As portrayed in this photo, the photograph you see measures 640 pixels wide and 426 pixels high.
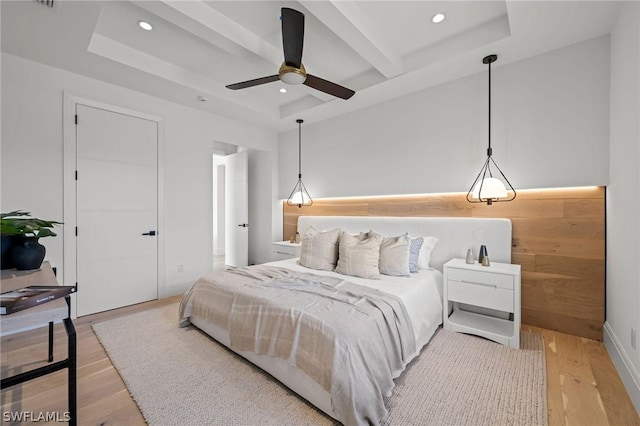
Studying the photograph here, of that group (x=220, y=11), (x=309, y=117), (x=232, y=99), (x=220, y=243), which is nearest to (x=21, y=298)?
(x=220, y=11)

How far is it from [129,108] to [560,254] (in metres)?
5.10

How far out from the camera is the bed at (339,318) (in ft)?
5.10

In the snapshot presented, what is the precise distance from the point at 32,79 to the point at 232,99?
2.00m

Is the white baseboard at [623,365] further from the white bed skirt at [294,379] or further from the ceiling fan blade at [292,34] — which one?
the ceiling fan blade at [292,34]

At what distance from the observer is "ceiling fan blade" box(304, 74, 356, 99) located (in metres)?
2.40

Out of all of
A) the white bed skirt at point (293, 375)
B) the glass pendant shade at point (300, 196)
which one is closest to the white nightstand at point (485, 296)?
the white bed skirt at point (293, 375)

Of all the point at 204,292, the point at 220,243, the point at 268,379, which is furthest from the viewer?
the point at 220,243

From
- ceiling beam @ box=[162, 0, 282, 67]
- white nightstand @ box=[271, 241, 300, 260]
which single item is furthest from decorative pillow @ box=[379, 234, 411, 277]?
ceiling beam @ box=[162, 0, 282, 67]

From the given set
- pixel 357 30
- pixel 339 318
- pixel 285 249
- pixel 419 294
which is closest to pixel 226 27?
pixel 357 30

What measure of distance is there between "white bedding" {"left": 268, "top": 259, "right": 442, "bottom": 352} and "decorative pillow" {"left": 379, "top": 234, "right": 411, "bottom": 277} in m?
0.08

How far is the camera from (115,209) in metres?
3.35

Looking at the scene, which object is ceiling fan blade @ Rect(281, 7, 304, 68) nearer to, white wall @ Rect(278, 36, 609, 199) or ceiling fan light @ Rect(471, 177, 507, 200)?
white wall @ Rect(278, 36, 609, 199)

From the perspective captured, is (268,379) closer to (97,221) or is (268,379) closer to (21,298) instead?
(21,298)

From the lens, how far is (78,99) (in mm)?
3041
